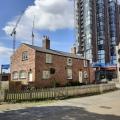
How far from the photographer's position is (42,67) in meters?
38.5

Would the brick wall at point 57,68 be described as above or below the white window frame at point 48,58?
below

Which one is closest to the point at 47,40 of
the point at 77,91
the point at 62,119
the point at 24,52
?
the point at 24,52

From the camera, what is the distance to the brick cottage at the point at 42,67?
37.6 meters

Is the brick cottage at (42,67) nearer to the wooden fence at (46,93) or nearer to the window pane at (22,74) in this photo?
the window pane at (22,74)

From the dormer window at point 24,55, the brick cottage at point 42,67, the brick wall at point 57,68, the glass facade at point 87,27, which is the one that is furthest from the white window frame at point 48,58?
the glass facade at point 87,27

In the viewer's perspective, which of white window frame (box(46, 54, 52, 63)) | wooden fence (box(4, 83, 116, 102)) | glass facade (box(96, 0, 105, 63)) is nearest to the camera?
wooden fence (box(4, 83, 116, 102))

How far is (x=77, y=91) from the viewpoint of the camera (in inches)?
1013

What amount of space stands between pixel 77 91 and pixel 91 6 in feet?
326

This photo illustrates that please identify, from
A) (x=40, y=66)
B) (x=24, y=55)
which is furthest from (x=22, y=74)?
(x=40, y=66)

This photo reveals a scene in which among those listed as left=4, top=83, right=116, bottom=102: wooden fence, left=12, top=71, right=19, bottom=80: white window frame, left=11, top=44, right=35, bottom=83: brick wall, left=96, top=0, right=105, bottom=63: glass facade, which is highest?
left=96, top=0, right=105, bottom=63: glass facade

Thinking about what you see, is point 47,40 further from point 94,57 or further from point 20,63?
point 94,57

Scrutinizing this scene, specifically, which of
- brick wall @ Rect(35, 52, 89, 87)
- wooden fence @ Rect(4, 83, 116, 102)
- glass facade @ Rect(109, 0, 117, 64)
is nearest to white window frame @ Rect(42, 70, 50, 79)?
brick wall @ Rect(35, 52, 89, 87)

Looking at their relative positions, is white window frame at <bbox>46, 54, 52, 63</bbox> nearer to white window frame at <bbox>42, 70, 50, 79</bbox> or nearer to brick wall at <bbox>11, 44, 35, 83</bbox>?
white window frame at <bbox>42, 70, 50, 79</bbox>

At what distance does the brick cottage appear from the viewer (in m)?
37.6
